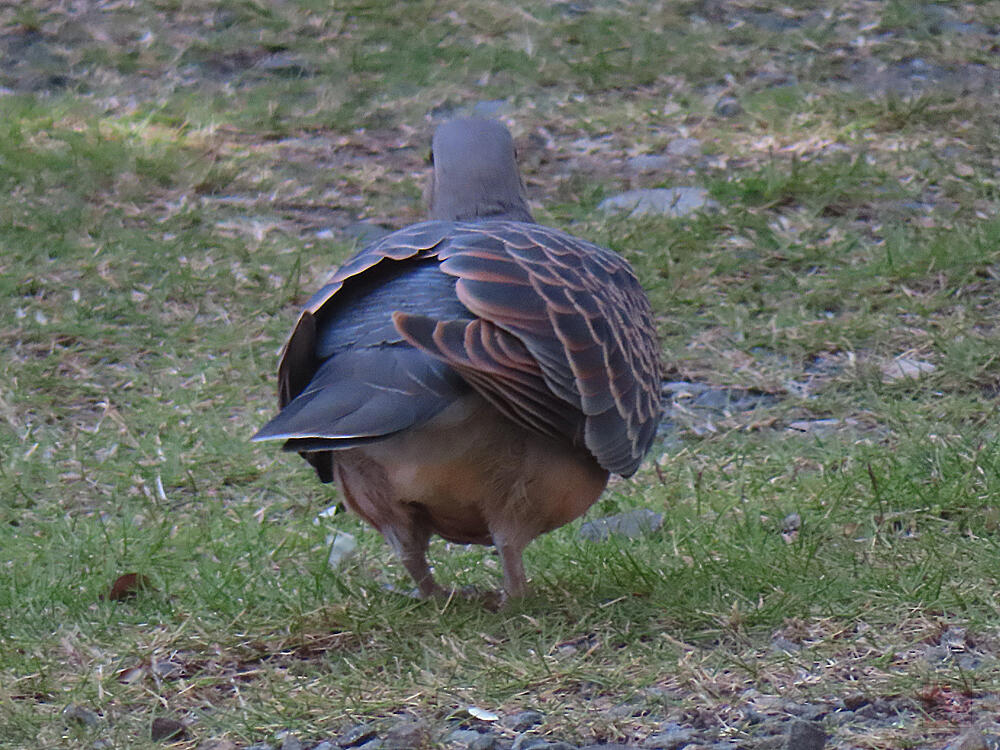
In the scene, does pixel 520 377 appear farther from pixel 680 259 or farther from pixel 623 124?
pixel 623 124

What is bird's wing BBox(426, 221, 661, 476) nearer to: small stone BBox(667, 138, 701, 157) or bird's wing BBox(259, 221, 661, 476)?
bird's wing BBox(259, 221, 661, 476)

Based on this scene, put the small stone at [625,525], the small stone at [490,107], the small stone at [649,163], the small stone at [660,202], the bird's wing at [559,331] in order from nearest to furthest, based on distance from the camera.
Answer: the bird's wing at [559,331] < the small stone at [625,525] < the small stone at [660,202] < the small stone at [649,163] < the small stone at [490,107]

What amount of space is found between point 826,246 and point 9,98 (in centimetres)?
442

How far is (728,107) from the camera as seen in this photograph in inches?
333

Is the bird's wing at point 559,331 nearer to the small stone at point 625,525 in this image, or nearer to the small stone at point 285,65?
the small stone at point 625,525

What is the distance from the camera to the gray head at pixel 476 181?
5.03 metres

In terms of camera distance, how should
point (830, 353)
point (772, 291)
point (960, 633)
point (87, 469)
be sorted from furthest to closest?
point (772, 291)
point (830, 353)
point (87, 469)
point (960, 633)

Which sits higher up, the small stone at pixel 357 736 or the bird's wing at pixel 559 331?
the bird's wing at pixel 559 331

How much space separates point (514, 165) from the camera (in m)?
5.14

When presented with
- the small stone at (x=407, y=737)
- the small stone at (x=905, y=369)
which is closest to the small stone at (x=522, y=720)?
the small stone at (x=407, y=737)

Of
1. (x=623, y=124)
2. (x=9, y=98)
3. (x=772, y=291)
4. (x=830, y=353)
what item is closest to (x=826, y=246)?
(x=772, y=291)

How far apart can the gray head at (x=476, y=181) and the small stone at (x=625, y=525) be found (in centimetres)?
99

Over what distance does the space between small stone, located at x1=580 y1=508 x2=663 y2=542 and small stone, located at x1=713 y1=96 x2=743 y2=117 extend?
397 centimetres

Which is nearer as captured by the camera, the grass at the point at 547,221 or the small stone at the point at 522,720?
the small stone at the point at 522,720
